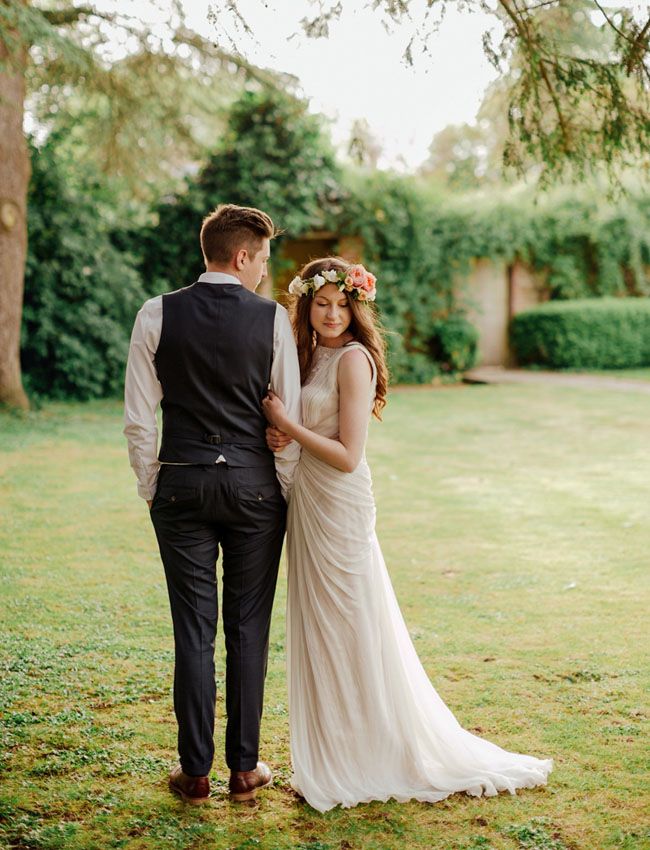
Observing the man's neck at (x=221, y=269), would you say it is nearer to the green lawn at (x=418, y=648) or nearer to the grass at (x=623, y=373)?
the green lawn at (x=418, y=648)

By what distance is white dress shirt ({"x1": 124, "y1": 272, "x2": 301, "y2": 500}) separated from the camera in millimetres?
3033

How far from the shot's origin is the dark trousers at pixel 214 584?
3047mm

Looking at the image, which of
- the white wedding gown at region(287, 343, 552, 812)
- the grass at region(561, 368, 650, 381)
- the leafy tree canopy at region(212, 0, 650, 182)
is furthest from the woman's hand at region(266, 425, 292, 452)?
the grass at region(561, 368, 650, 381)

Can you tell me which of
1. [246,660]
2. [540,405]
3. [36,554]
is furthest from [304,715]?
[540,405]

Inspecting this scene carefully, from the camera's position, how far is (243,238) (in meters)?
3.05

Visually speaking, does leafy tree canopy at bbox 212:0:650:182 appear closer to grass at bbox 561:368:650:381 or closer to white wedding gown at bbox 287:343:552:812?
white wedding gown at bbox 287:343:552:812

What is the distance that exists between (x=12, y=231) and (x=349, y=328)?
384 inches

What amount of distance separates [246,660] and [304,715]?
287 millimetres

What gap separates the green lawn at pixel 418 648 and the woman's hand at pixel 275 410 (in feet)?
4.16

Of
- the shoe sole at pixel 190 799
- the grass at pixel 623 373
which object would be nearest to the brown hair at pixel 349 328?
the shoe sole at pixel 190 799

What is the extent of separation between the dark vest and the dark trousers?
0.08 metres

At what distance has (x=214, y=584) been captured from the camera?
10.4 feet

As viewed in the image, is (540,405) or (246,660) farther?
(540,405)

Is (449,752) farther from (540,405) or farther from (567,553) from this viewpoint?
(540,405)
